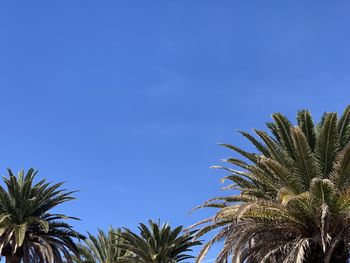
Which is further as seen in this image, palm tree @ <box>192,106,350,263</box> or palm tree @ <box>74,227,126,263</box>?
palm tree @ <box>74,227,126,263</box>

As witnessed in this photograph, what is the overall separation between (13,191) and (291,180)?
66.0ft

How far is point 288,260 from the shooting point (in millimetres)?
19156

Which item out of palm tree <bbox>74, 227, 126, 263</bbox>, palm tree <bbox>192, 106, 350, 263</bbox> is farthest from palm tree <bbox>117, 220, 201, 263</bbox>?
palm tree <bbox>192, 106, 350, 263</bbox>

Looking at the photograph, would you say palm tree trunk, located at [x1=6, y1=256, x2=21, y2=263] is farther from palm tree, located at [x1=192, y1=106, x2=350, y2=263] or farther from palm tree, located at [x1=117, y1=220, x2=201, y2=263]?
palm tree, located at [x1=192, y1=106, x2=350, y2=263]

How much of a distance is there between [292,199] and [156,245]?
22.2m

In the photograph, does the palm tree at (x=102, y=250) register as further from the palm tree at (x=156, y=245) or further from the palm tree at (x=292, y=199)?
the palm tree at (x=292, y=199)

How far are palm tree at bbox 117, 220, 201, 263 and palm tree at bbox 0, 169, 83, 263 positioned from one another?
4436mm

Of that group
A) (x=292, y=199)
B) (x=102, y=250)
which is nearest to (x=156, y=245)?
(x=102, y=250)

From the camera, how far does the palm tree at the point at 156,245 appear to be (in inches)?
1518

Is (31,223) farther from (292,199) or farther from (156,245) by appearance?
(292,199)

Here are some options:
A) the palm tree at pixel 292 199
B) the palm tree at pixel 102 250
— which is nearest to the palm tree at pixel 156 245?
the palm tree at pixel 102 250

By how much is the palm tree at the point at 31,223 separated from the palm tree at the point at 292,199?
14.5m

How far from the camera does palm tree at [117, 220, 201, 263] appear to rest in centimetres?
3856

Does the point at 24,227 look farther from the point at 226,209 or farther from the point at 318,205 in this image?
the point at 318,205
